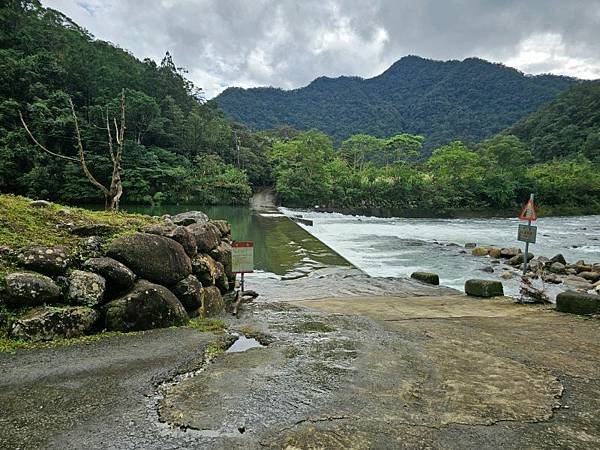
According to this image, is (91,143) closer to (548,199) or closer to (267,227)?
(267,227)

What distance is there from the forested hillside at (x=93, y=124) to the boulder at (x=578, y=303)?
27.5 meters

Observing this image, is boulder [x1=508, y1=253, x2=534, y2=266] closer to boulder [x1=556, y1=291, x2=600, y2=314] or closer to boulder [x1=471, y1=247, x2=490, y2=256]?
boulder [x1=471, y1=247, x2=490, y2=256]

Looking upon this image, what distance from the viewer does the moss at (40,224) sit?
4.78 meters

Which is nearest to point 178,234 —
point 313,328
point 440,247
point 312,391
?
point 313,328

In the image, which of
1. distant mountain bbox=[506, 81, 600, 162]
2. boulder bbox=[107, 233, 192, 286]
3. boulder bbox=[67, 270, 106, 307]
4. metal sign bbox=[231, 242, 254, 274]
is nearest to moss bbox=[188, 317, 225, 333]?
boulder bbox=[107, 233, 192, 286]

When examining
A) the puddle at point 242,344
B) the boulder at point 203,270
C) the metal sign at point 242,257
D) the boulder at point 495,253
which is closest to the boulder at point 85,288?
the puddle at point 242,344

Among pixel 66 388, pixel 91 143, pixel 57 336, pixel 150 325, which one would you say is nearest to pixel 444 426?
pixel 66 388

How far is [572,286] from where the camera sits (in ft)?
34.3

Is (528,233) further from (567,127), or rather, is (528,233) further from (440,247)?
(567,127)

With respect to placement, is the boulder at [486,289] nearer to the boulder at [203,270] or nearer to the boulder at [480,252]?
the boulder at [203,270]

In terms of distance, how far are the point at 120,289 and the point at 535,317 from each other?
6101 millimetres

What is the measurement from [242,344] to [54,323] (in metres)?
1.89

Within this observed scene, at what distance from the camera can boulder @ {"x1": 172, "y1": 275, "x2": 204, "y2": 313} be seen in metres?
5.27

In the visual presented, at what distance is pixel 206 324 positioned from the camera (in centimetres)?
506
